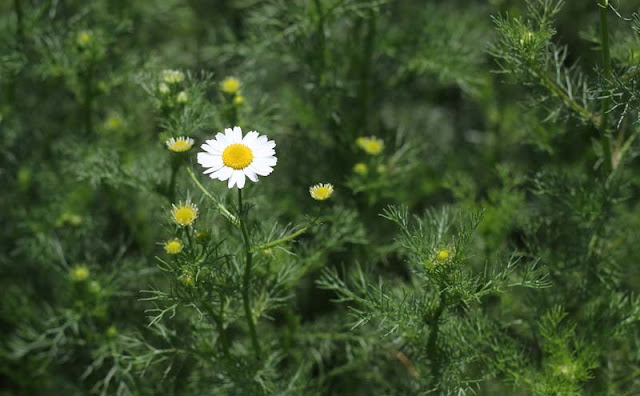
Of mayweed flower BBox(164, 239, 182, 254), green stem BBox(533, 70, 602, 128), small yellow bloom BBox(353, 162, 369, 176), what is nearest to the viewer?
mayweed flower BBox(164, 239, 182, 254)

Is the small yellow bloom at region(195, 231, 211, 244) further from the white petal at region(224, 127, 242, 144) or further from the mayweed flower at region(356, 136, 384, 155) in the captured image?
the mayweed flower at region(356, 136, 384, 155)

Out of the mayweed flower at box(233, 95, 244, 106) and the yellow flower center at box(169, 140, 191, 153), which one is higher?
the mayweed flower at box(233, 95, 244, 106)

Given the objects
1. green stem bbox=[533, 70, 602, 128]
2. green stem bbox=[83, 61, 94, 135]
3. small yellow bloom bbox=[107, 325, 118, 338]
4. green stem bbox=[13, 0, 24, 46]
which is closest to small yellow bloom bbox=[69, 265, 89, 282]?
small yellow bloom bbox=[107, 325, 118, 338]

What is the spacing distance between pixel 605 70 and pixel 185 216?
0.90 m

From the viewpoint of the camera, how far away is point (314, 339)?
212 cm

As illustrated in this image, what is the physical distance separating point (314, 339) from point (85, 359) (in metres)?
0.71

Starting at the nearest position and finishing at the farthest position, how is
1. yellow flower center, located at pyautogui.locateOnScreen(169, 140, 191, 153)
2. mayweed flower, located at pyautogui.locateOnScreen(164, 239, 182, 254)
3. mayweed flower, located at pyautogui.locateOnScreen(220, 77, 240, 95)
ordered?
mayweed flower, located at pyautogui.locateOnScreen(164, 239, 182, 254) → yellow flower center, located at pyautogui.locateOnScreen(169, 140, 191, 153) → mayweed flower, located at pyautogui.locateOnScreen(220, 77, 240, 95)

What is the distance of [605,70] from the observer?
163 cm

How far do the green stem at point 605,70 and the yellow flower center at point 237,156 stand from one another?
72 cm

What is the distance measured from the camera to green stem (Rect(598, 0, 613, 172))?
1562 mm

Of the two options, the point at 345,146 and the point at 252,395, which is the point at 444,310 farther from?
the point at 345,146

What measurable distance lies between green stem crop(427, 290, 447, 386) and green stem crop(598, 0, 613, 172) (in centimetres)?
53

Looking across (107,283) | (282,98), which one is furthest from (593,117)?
(107,283)

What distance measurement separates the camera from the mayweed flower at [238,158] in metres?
1.46
